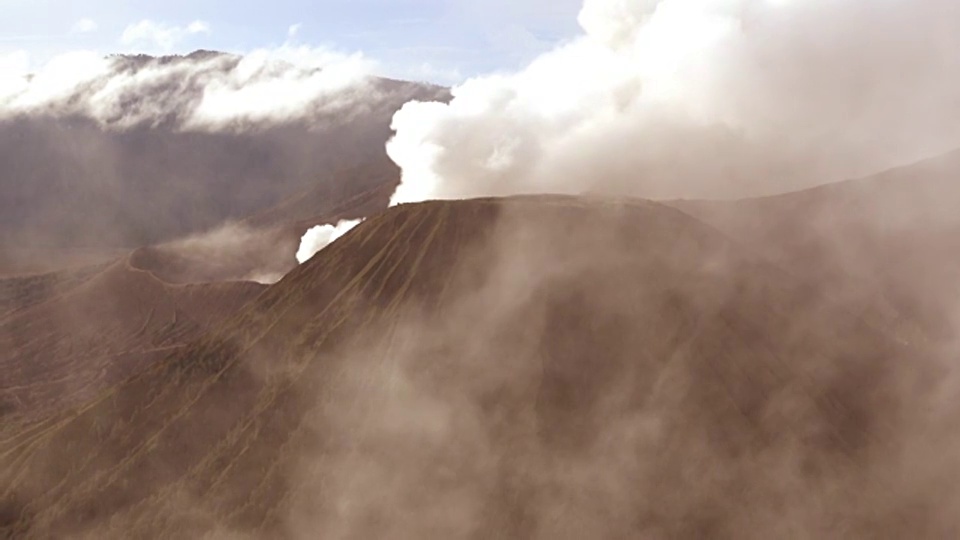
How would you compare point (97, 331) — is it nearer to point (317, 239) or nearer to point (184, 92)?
point (317, 239)

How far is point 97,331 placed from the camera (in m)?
79.6

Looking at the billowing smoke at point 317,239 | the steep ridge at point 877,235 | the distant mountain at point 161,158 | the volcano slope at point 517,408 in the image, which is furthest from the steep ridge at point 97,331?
the steep ridge at point 877,235

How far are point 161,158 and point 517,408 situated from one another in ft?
434

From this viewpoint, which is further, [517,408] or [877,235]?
[877,235]

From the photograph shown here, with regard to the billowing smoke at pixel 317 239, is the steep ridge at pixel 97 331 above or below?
below

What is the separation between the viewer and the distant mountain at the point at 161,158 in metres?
136

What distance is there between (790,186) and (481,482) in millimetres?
48508

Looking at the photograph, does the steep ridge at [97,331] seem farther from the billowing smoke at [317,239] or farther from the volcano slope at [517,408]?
the volcano slope at [517,408]

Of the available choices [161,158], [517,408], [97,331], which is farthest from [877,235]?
[161,158]

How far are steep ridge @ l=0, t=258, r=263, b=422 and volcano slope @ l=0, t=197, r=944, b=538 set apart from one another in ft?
84.9

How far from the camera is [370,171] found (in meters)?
133

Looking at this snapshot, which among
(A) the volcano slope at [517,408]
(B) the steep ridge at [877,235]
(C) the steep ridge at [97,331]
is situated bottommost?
(C) the steep ridge at [97,331]

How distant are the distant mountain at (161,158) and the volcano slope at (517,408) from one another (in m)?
85.7

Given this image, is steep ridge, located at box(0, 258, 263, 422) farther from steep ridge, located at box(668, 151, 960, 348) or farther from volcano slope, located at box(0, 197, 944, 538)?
steep ridge, located at box(668, 151, 960, 348)
